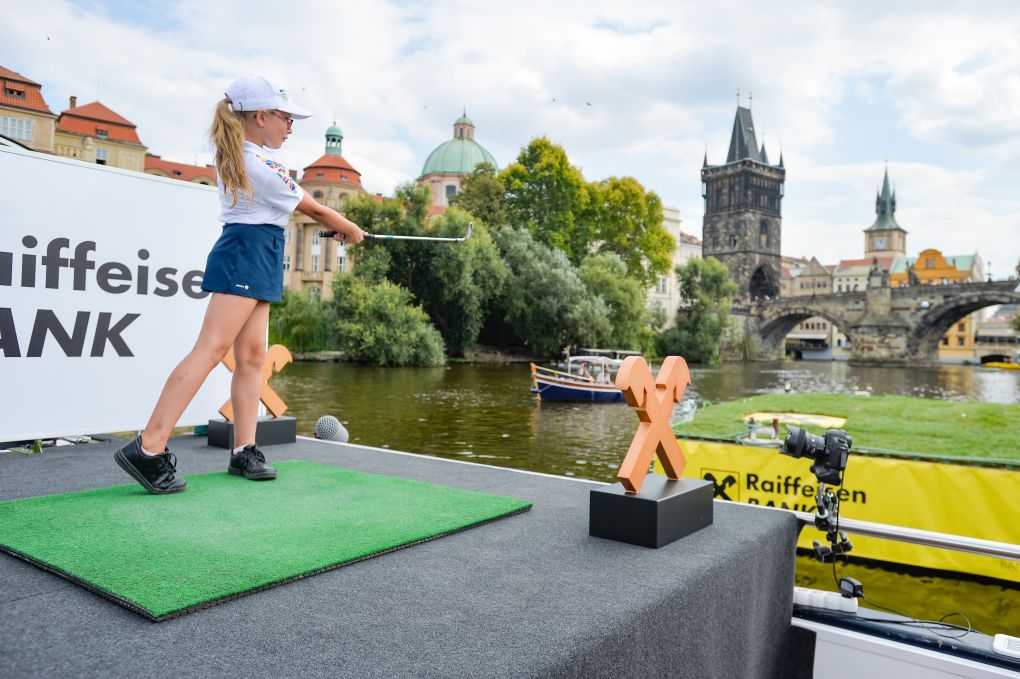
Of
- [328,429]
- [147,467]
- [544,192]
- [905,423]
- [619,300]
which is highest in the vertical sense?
[544,192]

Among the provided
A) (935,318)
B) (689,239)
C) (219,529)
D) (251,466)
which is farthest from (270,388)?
(689,239)

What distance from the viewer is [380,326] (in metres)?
33.7

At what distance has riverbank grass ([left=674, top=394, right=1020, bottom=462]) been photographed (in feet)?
32.7

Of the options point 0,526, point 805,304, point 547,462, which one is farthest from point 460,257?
point 805,304

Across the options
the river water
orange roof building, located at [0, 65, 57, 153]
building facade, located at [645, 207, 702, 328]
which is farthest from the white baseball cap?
building facade, located at [645, 207, 702, 328]

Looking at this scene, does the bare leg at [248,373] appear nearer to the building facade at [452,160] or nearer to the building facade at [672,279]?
the building facade at [672,279]

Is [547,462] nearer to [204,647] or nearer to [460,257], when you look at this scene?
[204,647]

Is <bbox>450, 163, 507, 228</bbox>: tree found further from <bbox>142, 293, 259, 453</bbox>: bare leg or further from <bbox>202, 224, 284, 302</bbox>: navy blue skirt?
<bbox>142, 293, 259, 453</bbox>: bare leg

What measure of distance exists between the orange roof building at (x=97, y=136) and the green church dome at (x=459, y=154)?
3533cm

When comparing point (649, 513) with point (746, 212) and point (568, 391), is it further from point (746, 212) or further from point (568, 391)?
point (746, 212)

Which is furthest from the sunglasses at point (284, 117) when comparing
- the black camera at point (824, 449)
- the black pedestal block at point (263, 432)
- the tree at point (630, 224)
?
the tree at point (630, 224)

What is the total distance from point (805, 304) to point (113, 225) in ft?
251

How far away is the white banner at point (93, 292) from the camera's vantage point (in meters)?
4.06

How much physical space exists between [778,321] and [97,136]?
65211mm
